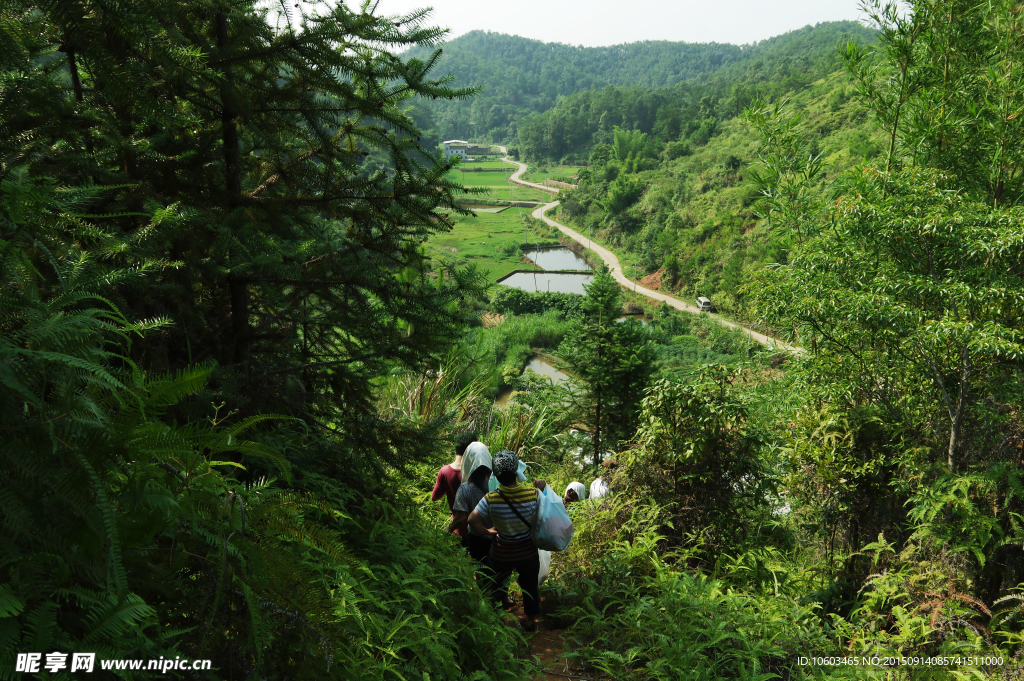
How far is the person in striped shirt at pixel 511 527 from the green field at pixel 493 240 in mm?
27304

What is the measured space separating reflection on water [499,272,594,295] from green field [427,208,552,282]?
0.85 metres

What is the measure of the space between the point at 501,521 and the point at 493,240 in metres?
36.8

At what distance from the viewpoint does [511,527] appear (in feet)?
9.78

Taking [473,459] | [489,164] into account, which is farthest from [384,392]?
[489,164]

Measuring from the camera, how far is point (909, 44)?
450cm

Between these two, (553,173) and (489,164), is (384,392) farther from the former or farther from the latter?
(489,164)

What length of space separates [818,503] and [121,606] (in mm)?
4478

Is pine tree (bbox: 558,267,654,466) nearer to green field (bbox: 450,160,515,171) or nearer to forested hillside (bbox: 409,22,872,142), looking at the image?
green field (bbox: 450,160,515,171)

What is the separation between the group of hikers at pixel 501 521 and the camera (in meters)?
2.95

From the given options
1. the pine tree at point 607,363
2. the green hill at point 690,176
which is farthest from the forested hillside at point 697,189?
the pine tree at point 607,363

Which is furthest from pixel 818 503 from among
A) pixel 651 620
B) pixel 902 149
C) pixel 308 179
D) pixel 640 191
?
pixel 640 191

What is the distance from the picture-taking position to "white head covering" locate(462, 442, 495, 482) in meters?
3.37

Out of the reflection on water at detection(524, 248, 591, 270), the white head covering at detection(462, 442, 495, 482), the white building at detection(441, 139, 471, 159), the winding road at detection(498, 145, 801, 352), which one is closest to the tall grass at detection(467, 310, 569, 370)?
the winding road at detection(498, 145, 801, 352)

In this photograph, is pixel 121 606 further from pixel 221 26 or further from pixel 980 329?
pixel 980 329
